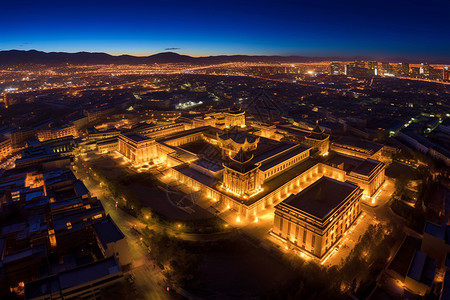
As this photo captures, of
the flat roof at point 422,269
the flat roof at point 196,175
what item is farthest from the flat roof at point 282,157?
the flat roof at point 422,269

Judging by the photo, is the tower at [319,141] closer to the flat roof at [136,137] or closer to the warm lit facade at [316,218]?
the warm lit facade at [316,218]

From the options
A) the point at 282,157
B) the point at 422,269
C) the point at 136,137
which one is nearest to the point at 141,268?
the point at 422,269

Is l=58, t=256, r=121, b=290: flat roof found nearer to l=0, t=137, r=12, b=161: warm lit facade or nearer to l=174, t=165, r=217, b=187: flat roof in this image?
l=174, t=165, r=217, b=187: flat roof

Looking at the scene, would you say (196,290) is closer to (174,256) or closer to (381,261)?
(174,256)

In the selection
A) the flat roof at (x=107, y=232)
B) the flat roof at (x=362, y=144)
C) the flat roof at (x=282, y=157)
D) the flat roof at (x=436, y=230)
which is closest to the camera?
the flat roof at (x=107, y=232)

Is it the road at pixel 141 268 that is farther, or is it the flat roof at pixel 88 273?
the road at pixel 141 268

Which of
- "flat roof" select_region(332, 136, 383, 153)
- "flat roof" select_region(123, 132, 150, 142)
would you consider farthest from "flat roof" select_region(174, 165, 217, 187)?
"flat roof" select_region(332, 136, 383, 153)

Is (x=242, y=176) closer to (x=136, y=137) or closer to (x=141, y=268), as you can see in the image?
(x=141, y=268)
